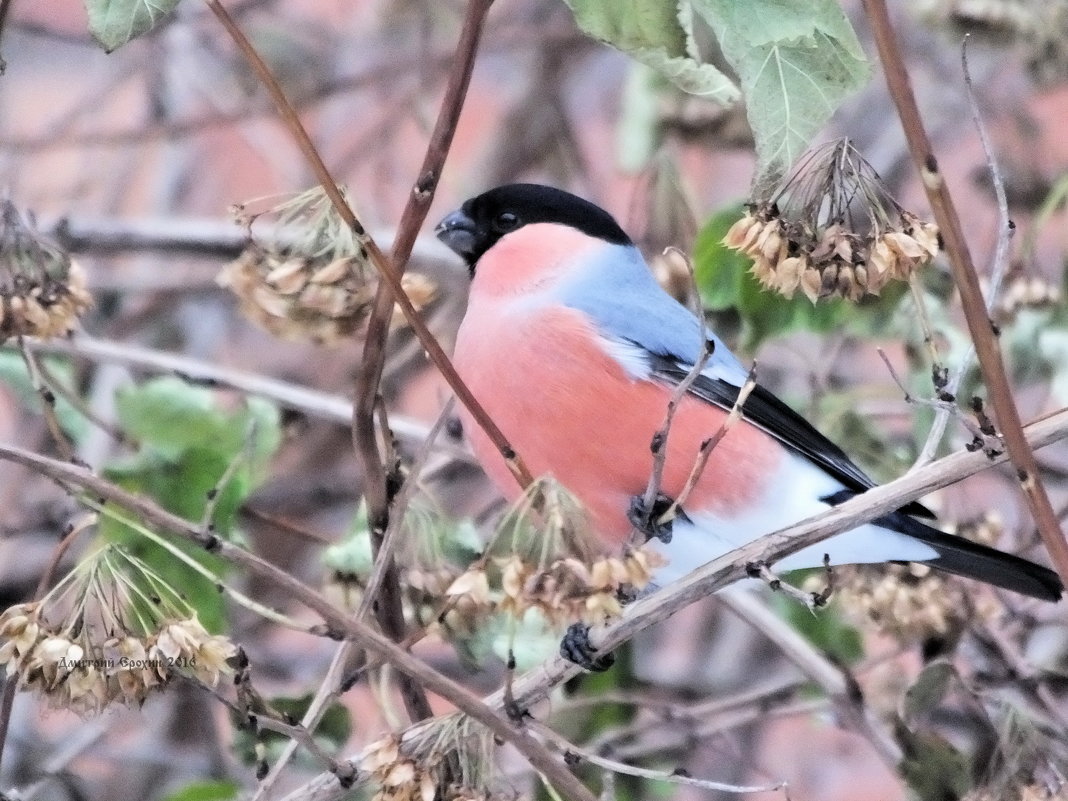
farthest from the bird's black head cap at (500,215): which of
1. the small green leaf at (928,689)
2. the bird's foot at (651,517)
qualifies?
the small green leaf at (928,689)

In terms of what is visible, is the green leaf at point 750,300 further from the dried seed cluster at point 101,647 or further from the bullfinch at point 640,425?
the dried seed cluster at point 101,647

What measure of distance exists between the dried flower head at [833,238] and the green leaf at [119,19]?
321 millimetres

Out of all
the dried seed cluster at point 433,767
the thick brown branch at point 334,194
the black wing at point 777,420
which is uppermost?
the thick brown branch at point 334,194

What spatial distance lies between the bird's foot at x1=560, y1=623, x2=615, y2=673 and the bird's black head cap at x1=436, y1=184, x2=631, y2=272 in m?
0.48

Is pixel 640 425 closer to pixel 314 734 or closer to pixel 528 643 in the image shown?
pixel 528 643

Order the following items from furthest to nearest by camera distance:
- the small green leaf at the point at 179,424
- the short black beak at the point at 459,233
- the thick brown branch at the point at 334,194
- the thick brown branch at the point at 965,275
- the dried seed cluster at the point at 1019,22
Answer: the dried seed cluster at the point at 1019,22, the short black beak at the point at 459,233, the small green leaf at the point at 179,424, the thick brown branch at the point at 334,194, the thick brown branch at the point at 965,275

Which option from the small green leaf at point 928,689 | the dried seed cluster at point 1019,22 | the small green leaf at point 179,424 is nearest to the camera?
the small green leaf at point 928,689

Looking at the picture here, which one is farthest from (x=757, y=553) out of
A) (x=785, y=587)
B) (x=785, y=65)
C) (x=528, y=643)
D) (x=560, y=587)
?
(x=528, y=643)

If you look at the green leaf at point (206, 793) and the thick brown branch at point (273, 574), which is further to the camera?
the green leaf at point (206, 793)

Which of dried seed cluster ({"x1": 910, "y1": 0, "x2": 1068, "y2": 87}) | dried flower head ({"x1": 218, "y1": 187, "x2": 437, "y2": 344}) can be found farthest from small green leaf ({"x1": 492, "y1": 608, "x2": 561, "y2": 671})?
dried seed cluster ({"x1": 910, "y1": 0, "x2": 1068, "y2": 87})

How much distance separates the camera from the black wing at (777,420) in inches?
45.5

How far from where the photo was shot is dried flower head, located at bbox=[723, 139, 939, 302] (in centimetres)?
72

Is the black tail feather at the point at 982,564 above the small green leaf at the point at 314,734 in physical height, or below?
above

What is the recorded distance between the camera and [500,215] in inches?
52.2
